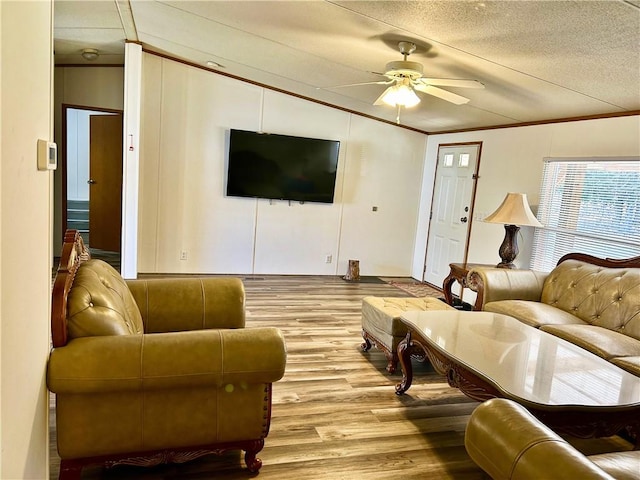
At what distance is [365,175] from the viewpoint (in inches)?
250

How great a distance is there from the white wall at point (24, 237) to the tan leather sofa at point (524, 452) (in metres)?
1.34

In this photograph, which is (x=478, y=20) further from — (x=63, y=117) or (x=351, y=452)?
(x=63, y=117)

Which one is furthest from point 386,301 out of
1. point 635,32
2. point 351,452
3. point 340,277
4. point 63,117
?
point 63,117

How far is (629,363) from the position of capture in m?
2.44

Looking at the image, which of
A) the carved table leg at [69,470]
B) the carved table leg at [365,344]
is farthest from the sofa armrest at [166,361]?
the carved table leg at [365,344]

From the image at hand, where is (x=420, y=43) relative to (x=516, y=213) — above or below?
above

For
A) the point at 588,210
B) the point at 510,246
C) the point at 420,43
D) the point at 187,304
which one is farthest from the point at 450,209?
the point at 187,304

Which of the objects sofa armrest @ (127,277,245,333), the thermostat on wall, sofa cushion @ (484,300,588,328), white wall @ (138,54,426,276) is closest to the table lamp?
sofa cushion @ (484,300,588,328)

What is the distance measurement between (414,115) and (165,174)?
10.4 feet

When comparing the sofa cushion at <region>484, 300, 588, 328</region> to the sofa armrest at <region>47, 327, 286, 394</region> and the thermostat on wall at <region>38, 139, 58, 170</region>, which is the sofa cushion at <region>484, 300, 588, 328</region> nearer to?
the sofa armrest at <region>47, 327, 286, 394</region>

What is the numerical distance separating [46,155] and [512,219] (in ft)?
12.0

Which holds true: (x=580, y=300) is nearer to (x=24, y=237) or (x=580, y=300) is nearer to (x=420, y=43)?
(x=420, y=43)

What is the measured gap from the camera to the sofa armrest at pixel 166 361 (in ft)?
5.53

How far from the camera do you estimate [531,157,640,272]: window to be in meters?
3.57
